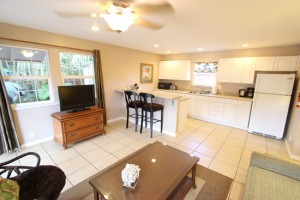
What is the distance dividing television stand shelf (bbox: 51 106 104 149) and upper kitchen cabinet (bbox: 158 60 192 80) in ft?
11.0

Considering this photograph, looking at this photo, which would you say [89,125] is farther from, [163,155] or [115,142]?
[163,155]

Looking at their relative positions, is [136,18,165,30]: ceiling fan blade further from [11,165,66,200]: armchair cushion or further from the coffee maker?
the coffee maker

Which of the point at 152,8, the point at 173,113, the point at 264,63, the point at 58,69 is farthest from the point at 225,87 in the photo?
the point at 58,69

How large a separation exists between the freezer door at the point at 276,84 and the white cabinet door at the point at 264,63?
1.57 ft

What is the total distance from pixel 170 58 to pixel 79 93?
403 centimetres

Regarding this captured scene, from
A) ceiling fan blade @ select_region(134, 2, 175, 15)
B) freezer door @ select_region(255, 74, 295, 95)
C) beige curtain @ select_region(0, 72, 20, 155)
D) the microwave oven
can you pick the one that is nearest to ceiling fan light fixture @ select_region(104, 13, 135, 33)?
ceiling fan blade @ select_region(134, 2, 175, 15)

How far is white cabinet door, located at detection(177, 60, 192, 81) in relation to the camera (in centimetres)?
523

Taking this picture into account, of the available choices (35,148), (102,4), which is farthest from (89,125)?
(102,4)

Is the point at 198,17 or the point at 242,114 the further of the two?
the point at 242,114

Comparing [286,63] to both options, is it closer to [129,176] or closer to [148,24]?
[148,24]

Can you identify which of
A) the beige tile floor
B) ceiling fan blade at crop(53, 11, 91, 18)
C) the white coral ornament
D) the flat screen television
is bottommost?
the beige tile floor

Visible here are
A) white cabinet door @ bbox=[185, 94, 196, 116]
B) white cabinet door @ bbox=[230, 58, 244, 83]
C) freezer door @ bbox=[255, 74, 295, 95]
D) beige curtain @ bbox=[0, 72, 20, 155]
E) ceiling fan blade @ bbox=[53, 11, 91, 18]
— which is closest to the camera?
ceiling fan blade @ bbox=[53, 11, 91, 18]

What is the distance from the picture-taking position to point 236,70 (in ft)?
13.8

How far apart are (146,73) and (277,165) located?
455 cm
